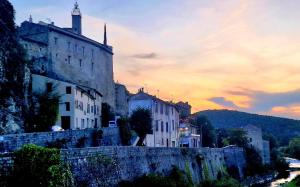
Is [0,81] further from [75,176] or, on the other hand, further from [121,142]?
[75,176]

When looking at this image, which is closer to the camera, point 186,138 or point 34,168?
point 34,168

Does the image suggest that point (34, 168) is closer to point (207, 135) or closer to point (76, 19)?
point (76, 19)

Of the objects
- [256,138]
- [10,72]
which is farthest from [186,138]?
[10,72]

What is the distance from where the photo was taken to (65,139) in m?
42.4

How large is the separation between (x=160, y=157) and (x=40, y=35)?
27484 millimetres

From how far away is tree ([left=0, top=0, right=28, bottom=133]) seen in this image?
1885 inches

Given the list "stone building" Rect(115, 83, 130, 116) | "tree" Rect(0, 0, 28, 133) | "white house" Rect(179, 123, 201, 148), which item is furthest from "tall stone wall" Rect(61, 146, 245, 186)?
"white house" Rect(179, 123, 201, 148)

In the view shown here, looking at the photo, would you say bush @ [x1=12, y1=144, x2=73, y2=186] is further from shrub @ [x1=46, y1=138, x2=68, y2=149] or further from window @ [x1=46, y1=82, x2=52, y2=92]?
window @ [x1=46, y1=82, x2=52, y2=92]

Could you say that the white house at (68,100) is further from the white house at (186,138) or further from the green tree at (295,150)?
the green tree at (295,150)

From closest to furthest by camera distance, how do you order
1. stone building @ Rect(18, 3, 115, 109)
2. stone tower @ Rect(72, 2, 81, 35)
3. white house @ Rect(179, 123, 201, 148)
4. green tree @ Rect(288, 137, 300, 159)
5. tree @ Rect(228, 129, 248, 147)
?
stone building @ Rect(18, 3, 115, 109) < stone tower @ Rect(72, 2, 81, 35) < white house @ Rect(179, 123, 201, 148) < tree @ Rect(228, 129, 248, 147) < green tree @ Rect(288, 137, 300, 159)

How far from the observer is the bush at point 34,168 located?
23.1 metres

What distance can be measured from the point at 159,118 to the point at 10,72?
30.4 metres

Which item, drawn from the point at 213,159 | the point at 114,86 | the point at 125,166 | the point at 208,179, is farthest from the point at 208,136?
the point at 125,166

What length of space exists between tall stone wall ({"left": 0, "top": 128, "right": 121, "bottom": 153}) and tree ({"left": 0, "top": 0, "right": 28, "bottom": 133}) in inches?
251
